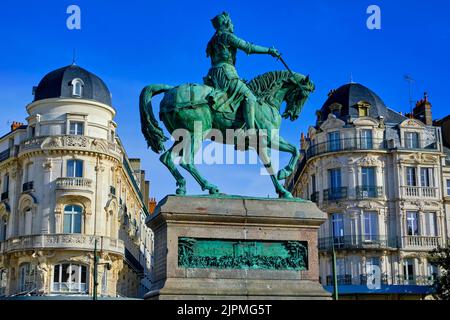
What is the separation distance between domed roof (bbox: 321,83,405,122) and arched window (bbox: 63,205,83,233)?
17.4 meters

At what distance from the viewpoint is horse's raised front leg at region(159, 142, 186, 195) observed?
1352 cm

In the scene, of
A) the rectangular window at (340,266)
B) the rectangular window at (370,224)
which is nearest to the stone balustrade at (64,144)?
the rectangular window at (340,266)

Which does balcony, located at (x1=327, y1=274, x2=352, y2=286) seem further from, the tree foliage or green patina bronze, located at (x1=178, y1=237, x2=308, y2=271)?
green patina bronze, located at (x1=178, y1=237, x2=308, y2=271)

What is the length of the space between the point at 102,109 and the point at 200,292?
38.3m

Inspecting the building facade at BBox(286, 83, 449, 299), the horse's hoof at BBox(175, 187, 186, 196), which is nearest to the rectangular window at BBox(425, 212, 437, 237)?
the building facade at BBox(286, 83, 449, 299)

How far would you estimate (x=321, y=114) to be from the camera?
173 ft

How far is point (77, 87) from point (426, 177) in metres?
23.2

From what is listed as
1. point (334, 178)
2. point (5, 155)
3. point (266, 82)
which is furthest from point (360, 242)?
point (266, 82)

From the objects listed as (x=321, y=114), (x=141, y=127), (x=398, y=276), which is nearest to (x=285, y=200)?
(x=141, y=127)

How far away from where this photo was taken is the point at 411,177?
1973 inches

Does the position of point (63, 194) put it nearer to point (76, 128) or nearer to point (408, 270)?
point (76, 128)
